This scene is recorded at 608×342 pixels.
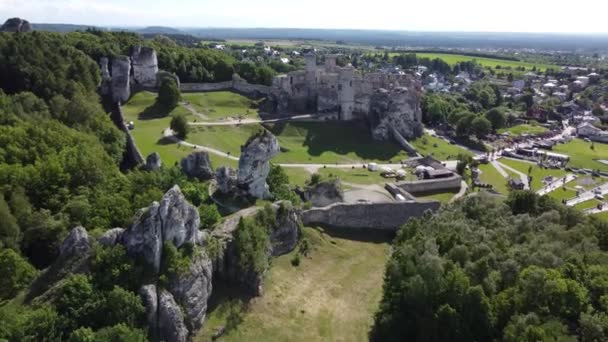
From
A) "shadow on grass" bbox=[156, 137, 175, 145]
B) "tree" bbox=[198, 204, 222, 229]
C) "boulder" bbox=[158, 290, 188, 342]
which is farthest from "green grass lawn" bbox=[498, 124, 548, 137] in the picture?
"boulder" bbox=[158, 290, 188, 342]

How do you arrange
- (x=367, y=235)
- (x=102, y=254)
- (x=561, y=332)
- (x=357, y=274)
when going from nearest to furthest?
(x=561, y=332) → (x=102, y=254) → (x=357, y=274) → (x=367, y=235)

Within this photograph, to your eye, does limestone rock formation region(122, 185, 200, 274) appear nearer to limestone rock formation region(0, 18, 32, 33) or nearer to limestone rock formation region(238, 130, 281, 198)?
limestone rock formation region(238, 130, 281, 198)

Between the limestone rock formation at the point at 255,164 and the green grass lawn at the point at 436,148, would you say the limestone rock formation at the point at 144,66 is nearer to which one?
the green grass lawn at the point at 436,148

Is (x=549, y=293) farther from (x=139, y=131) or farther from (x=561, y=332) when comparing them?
(x=139, y=131)

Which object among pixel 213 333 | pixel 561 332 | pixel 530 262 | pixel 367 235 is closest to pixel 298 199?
pixel 367 235

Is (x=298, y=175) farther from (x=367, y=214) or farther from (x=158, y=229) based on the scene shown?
(x=158, y=229)

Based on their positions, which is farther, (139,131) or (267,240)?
(139,131)

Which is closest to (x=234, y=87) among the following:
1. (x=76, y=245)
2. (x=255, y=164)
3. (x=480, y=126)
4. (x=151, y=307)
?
(x=480, y=126)
